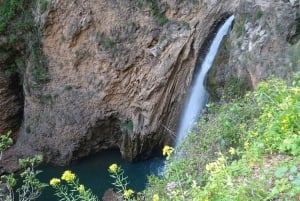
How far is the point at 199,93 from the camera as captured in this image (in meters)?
11.0

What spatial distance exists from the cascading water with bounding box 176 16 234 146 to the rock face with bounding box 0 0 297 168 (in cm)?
20

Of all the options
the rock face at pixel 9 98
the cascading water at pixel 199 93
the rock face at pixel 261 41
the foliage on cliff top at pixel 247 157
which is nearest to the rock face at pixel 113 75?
the cascading water at pixel 199 93

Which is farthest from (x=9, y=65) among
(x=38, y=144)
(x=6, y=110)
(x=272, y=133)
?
(x=272, y=133)

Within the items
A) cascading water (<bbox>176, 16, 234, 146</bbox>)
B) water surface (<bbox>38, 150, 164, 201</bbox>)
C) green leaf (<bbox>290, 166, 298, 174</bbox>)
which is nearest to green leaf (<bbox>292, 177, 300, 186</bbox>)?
green leaf (<bbox>290, 166, 298, 174</bbox>)

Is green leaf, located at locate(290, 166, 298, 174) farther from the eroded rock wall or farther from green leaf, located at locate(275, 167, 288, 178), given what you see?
the eroded rock wall

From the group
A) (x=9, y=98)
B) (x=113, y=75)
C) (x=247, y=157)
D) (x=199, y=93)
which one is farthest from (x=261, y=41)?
(x=9, y=98)

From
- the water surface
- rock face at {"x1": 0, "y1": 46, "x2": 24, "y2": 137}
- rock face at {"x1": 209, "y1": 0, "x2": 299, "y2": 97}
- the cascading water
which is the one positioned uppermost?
rock face at {"x1": 209, "y1": 0, "x2": 299, "y2": 97}

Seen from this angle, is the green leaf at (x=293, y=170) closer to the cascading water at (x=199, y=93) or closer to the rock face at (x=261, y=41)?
the rock face at (x=261, y=41)

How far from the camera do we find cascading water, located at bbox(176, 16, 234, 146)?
10.6 m

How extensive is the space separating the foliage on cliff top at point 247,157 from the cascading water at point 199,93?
5.48m

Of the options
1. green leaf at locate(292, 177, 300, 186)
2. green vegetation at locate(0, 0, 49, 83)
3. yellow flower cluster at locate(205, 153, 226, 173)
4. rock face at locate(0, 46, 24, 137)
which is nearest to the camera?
green leaf at locate(292, 177, 300, 186)

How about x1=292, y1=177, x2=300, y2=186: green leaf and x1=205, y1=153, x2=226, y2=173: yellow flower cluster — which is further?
x1=205, y1=153, x2=226, y2=173: yellow flower cluster

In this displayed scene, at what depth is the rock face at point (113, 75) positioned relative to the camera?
11.1m

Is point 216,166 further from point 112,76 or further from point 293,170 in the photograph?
point 112,76
